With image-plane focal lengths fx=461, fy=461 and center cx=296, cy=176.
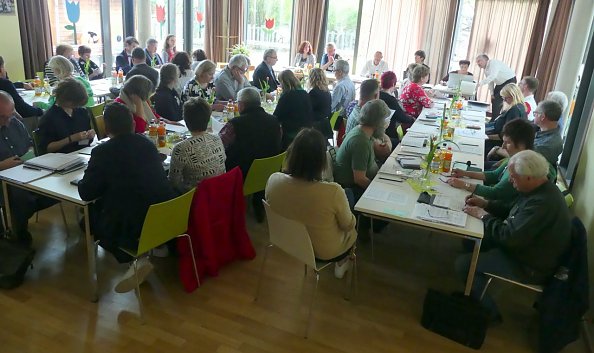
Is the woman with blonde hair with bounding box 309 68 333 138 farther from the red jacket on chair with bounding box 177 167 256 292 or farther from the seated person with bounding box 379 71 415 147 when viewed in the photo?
the red jacket on chair with bounding box 177 167 256 292

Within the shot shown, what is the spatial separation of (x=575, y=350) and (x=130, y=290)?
2856 mm

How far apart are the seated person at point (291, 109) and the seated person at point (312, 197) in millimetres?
1975

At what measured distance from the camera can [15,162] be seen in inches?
127

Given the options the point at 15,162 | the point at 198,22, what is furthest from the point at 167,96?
the point at 198,22

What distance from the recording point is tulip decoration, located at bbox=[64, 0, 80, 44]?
24.8ft

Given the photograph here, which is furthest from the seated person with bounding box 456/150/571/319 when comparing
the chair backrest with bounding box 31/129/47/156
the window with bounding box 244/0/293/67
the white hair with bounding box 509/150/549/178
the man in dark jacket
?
the window with bounding box 244/0/293/67

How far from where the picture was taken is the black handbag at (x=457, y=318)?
2.75 m

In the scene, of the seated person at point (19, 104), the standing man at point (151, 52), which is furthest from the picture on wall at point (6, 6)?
the seated person at point (19, 104)

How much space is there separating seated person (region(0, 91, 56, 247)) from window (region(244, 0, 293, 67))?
7398 millimetres

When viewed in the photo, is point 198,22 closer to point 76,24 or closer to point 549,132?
point 76,24

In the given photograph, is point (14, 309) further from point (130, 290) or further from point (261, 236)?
point (261, 236)

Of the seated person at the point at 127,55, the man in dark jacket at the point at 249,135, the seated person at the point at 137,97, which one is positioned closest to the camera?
the man in dark jacket at the point at 249,135

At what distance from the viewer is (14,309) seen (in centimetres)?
286

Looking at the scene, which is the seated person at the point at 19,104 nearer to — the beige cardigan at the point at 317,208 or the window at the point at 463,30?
the beige cardigan at the point at 317,208
